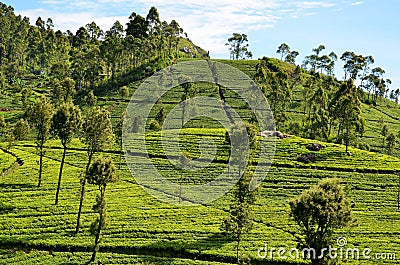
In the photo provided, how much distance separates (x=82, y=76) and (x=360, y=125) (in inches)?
3894

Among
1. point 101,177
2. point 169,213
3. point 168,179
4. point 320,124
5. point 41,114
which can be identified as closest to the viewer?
point 101,177

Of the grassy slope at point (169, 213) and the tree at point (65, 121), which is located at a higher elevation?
the tree at point (65, 121)

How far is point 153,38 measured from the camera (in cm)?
16088

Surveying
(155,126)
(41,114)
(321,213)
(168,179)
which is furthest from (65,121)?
(155,126)

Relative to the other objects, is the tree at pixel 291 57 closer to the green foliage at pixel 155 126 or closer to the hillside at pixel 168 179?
the hillside at pixel 168 179

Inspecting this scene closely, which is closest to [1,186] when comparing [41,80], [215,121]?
[215,121]

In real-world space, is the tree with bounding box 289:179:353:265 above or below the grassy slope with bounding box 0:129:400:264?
above

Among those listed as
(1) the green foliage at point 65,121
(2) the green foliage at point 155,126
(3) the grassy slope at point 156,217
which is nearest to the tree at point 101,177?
(3) the grassy slope at point 156,217

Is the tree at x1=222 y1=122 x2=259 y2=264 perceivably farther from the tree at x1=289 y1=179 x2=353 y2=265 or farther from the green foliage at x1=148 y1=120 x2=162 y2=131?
the green foliage at x1=148 y1=120 x2=162 y2=131

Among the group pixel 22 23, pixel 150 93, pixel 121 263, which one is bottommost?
pixel 121 263

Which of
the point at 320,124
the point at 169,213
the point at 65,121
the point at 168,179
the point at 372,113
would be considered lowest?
the point at 169,213

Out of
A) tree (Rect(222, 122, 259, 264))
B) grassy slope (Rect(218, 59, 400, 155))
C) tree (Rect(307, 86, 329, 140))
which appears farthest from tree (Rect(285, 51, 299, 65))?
tree (Rect(222, 122, 259, 264))

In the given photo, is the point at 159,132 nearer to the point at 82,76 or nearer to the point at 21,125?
the point at 21,125

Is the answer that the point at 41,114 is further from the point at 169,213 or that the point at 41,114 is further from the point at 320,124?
the point at 320,124
